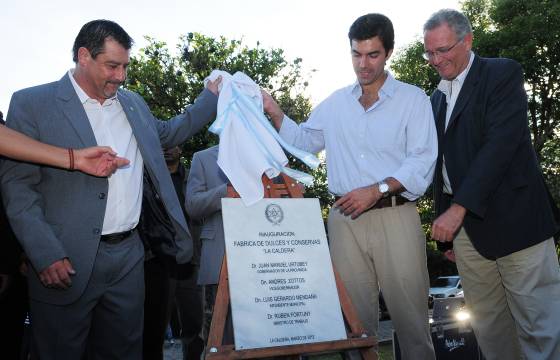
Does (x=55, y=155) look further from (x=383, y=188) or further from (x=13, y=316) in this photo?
(x=383, y=188)

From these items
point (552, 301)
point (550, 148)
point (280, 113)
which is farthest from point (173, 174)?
point (550, 148)

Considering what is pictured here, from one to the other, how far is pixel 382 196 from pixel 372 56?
0.94m

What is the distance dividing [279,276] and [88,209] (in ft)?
3.82

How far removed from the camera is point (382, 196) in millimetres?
4047

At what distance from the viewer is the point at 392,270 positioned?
4188 mm

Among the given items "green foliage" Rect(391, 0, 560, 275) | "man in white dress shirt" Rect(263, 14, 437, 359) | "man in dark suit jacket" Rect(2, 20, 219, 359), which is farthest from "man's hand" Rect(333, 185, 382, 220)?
"green foliage" Rect(391, 0, 560, 275)

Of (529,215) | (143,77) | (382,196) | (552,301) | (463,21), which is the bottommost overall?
(552,301)

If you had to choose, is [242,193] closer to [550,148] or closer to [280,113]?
[280,113]

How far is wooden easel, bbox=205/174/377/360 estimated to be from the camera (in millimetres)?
3502

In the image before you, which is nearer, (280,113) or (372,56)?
(372,56)

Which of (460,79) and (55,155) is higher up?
(460,79)

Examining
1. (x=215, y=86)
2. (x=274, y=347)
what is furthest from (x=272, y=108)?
(x=274, y=347)

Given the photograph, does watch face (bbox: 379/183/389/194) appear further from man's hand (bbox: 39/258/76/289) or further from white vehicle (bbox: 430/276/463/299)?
white vehicle (bbox: 430/276/463/299)

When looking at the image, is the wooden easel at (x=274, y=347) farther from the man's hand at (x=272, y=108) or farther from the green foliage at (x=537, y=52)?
the green foliage at (x=537, y=52)
